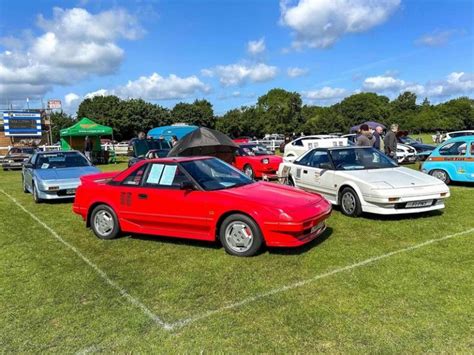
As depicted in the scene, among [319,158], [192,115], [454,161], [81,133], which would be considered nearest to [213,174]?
[319,158]

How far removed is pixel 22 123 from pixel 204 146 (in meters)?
34.8

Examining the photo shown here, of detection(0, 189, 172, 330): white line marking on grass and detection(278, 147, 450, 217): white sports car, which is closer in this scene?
detection(0, 189, 172, 330): white line marking on grass

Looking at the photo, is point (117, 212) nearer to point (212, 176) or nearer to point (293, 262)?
point (212, 176)

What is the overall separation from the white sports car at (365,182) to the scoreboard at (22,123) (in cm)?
3737

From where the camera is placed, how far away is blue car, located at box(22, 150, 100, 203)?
10.5 metres

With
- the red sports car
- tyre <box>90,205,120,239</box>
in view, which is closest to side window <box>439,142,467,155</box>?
the red sports car

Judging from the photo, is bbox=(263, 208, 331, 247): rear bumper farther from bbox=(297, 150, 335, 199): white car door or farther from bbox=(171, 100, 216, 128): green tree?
bbox=(171, 100, 216, 128): green tree

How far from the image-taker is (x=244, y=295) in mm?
4391

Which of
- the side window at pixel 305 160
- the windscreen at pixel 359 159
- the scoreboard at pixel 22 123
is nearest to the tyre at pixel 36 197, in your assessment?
the side window at pixel 305 160

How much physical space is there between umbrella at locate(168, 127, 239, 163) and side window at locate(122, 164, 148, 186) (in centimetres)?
608

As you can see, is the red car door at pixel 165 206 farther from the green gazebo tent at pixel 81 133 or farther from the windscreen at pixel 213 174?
the green gazebo tent at pixel 81 133

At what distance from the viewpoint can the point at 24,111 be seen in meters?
41.2

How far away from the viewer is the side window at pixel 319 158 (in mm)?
9094

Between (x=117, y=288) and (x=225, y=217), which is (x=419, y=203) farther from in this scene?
(x=117, y=288)
